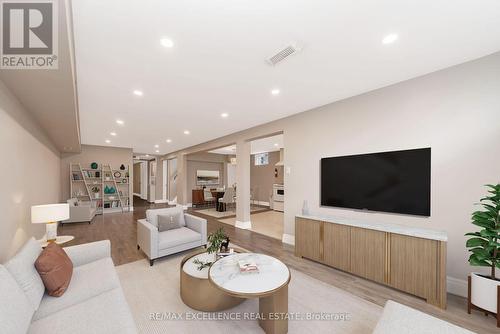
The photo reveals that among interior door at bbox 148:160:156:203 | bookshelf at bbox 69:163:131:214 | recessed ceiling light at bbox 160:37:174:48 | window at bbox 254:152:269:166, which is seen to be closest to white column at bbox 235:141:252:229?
recessed ceiling light at bbox 160:37:174:48

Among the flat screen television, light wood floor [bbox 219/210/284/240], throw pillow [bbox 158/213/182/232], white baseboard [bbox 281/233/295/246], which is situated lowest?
light wood floor [bbox 219/210/284/240]

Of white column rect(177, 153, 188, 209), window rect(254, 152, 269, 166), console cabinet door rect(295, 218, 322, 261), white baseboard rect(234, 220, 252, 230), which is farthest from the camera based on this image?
window rect(254, 152, 269, 166)

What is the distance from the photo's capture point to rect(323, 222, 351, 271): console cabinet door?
2.80m

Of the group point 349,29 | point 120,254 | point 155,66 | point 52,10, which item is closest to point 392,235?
point 349,29

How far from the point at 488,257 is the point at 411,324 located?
54.9 inches

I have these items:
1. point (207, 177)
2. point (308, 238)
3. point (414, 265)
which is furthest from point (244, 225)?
point (207, 177)

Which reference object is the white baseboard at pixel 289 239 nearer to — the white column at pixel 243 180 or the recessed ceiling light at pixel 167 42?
the white column at pixel 243 180

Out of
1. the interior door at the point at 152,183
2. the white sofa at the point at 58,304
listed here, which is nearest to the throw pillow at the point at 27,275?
the white sofa at the point at 58,304

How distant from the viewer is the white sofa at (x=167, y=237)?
3.02 m

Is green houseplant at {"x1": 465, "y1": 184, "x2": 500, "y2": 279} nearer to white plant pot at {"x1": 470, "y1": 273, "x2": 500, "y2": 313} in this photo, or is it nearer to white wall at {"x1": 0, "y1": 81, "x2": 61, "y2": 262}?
white plant pot at {"x1": 470, "y1": 273, "x2": 500, "y2": 313}

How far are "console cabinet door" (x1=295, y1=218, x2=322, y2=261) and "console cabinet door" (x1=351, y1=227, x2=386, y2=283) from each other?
0.54 metres

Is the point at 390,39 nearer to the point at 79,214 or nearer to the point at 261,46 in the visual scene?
the point at 261,46

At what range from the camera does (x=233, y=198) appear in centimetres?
762

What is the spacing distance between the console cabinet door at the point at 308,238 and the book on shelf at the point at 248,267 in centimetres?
155
